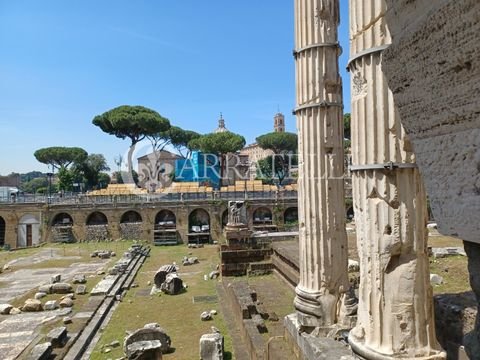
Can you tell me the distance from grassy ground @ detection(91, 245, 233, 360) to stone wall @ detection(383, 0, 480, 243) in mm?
6969

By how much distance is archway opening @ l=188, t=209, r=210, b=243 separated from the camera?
80.7 ft

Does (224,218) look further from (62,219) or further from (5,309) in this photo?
(5,309)

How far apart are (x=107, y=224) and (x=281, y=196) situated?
38.9 ft

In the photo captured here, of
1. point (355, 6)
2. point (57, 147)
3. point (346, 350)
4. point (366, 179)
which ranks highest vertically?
point (57, 147)

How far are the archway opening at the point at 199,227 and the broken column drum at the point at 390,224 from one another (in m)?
22.1

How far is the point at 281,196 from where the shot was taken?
25922 millimetres

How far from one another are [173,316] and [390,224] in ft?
27.1

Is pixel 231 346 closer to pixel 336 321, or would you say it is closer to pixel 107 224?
pixel 336 321

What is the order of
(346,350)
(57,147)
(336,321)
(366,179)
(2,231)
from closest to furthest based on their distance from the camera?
Result: (366,179) → (346,350) → (336,321) → (2,231) → (57,147)

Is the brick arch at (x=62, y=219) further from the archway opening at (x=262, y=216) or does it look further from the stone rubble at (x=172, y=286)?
the stone rubble at (x=172, y=286)

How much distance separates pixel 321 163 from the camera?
5008 millimetres

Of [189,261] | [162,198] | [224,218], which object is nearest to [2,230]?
[162,198]

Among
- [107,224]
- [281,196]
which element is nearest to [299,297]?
[281,196]

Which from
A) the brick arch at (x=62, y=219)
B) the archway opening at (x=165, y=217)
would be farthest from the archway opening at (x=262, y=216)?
the brick arch at (x=62, y=219)
